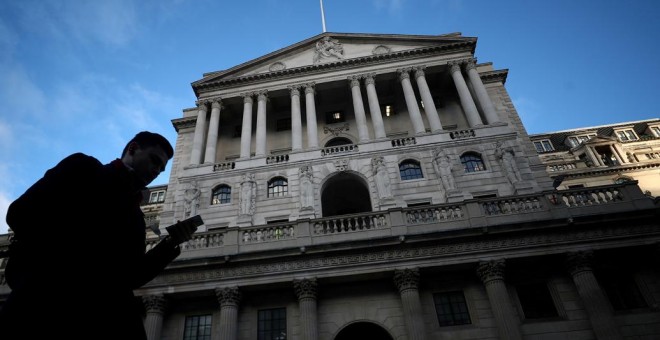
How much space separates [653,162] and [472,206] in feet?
128

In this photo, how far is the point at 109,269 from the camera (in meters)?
2.63

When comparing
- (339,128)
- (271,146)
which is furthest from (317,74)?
(271,146)

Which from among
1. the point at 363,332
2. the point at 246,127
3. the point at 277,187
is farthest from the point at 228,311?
the point at 246,127

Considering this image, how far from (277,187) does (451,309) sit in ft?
43.0

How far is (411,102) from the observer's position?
2930cm

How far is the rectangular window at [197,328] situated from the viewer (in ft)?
62.4

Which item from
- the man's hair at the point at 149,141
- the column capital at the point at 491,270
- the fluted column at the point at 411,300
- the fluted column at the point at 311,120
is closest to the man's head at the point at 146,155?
the man's hair at the point at 149,141

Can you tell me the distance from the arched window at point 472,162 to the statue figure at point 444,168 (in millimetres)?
1223

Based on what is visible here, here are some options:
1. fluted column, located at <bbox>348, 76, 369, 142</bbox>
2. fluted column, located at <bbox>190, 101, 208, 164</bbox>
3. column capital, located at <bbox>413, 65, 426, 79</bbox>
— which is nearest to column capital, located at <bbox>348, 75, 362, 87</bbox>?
fluted column, located at <bbox>348, 76, 369, 142</bbox>

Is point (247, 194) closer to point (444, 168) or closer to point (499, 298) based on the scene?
point (444, 168)

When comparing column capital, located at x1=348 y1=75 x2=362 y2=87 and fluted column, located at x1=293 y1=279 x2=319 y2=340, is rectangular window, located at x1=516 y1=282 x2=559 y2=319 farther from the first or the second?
column capital, located at x1=348 y1=75 x2=362 y2=87

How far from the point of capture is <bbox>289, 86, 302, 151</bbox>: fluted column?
28212 millimetres

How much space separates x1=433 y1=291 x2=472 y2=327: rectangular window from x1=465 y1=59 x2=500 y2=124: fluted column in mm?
13544

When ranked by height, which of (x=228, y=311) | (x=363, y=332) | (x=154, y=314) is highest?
(x=154, y=314)
